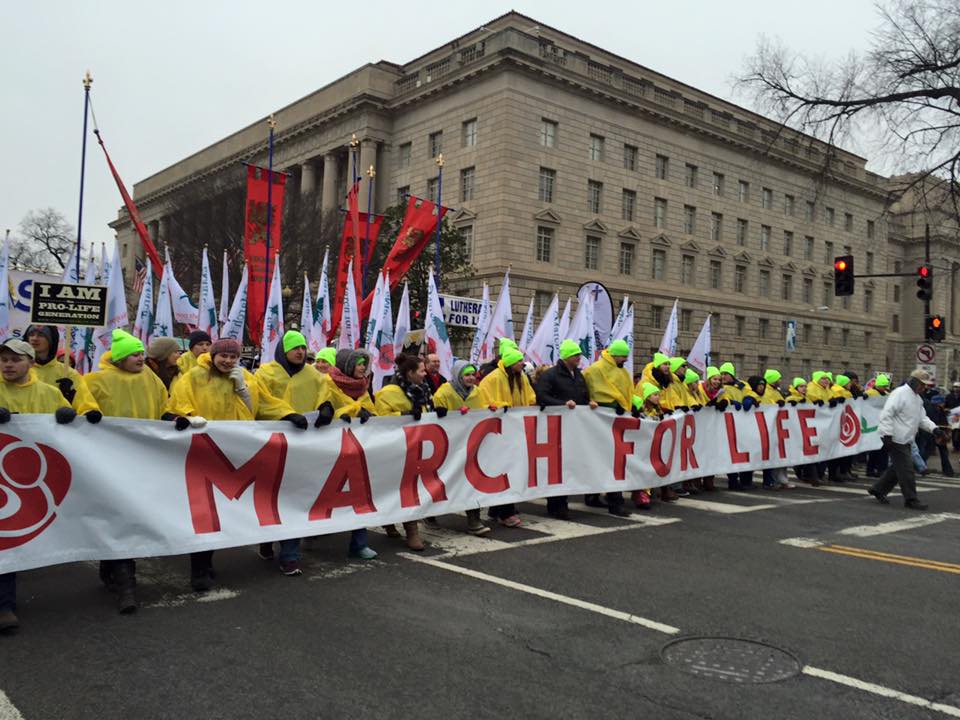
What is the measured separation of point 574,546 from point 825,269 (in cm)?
6490

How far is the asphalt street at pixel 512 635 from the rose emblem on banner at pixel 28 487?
1.84ft

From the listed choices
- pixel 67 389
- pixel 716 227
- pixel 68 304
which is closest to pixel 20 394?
pixel 67 389

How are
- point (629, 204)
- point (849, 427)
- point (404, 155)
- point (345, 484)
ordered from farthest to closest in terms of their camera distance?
point (404, 155), point (629, 204), point (849, 427), point (345, 484)

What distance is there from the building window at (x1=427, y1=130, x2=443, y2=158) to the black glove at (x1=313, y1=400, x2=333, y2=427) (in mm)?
44145

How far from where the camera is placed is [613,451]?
952cm

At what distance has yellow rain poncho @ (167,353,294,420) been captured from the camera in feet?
20.2

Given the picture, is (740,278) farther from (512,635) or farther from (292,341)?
(512,635)

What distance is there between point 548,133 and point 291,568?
4251 centimetres

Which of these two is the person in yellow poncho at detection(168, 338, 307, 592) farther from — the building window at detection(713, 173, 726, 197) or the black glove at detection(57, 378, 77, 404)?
the building window at detection(713, 173, 726, 197)

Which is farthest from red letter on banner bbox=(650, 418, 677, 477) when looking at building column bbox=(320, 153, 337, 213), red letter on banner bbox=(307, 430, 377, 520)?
building column bbox=(320, 153, 337, 213)

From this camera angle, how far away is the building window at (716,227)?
184 ft

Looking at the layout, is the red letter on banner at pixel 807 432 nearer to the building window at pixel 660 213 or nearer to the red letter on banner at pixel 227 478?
the red letter on banner at pixel 227 478

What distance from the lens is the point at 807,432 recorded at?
1268 centimetres

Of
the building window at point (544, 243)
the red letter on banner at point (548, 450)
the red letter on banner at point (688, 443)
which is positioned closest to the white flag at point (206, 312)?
the red letter on banner at point (548, 450)
